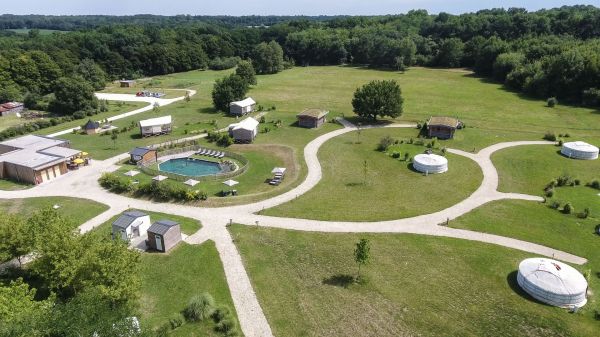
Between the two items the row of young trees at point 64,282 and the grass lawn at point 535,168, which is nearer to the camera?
the row of young trees at point 64,282

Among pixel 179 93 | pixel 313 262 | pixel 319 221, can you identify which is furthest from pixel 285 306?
pixel 179 93

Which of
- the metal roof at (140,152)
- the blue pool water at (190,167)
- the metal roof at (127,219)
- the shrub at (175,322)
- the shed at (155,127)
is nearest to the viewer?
the shrub at (175,322)

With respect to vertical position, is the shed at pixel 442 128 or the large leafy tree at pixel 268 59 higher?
the large leafy tree at pixel 268 59

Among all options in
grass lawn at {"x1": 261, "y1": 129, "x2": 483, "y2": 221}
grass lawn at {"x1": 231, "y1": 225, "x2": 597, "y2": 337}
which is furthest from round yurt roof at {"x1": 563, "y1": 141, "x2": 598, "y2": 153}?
grass lawn at {"x1": 231, "y1": 225, "x2": 597, "y2": 337}

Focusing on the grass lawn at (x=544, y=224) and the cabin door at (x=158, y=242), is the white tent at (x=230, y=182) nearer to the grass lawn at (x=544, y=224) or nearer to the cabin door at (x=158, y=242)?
the cabin door at (x=158, y=242)

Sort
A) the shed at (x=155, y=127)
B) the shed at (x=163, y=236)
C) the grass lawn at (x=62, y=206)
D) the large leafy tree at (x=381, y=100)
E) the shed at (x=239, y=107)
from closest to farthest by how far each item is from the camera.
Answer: the shed at (x=163, y=236), the grass lawn at (x=62, y=206), the shed at (x=155, y=127), the large leafy tree at (x=381, y=100), the shed at (x=239, y=107)

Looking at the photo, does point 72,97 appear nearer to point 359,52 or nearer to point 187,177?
point 187,177

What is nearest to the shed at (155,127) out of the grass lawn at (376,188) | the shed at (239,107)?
the shed at (239,107)
